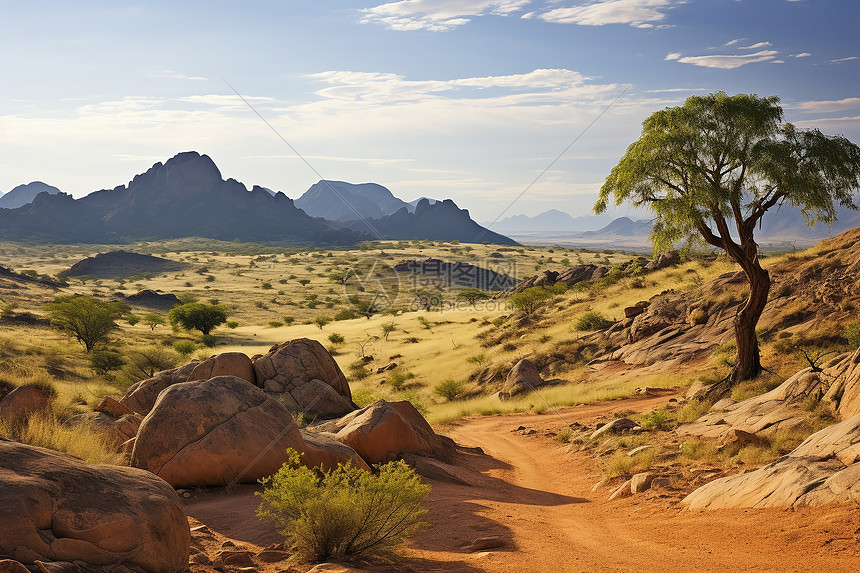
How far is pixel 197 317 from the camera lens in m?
44.4

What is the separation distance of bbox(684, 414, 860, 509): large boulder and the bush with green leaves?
4.62 metres

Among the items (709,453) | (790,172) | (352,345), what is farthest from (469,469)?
(352,345)

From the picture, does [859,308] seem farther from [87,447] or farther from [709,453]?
[87,447]

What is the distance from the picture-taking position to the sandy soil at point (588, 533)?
630 cm

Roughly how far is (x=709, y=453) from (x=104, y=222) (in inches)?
7746

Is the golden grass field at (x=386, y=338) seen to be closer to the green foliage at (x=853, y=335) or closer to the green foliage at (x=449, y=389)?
the green foliage at (x=449, y=389)

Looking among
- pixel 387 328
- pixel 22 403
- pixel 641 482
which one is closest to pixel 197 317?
pixel 387 328

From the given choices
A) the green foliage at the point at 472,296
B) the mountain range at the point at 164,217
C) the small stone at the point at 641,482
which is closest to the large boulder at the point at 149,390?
the small stone at the point at 641,482

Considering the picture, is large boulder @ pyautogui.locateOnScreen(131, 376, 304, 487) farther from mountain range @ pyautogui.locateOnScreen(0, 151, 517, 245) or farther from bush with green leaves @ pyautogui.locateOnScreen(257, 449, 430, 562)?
mountain range @ pyautogui.locateOnScreen(0, 151, 517, 245)

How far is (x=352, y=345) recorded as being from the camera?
132 ft

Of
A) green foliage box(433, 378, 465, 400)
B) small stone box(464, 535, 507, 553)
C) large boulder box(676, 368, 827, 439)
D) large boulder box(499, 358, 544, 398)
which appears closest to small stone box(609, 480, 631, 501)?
large boulder box(676, 368, 827, 439)

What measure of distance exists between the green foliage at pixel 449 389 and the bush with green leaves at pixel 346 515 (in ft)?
66.6

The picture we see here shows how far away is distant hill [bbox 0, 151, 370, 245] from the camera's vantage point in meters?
164

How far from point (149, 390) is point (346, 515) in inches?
419
